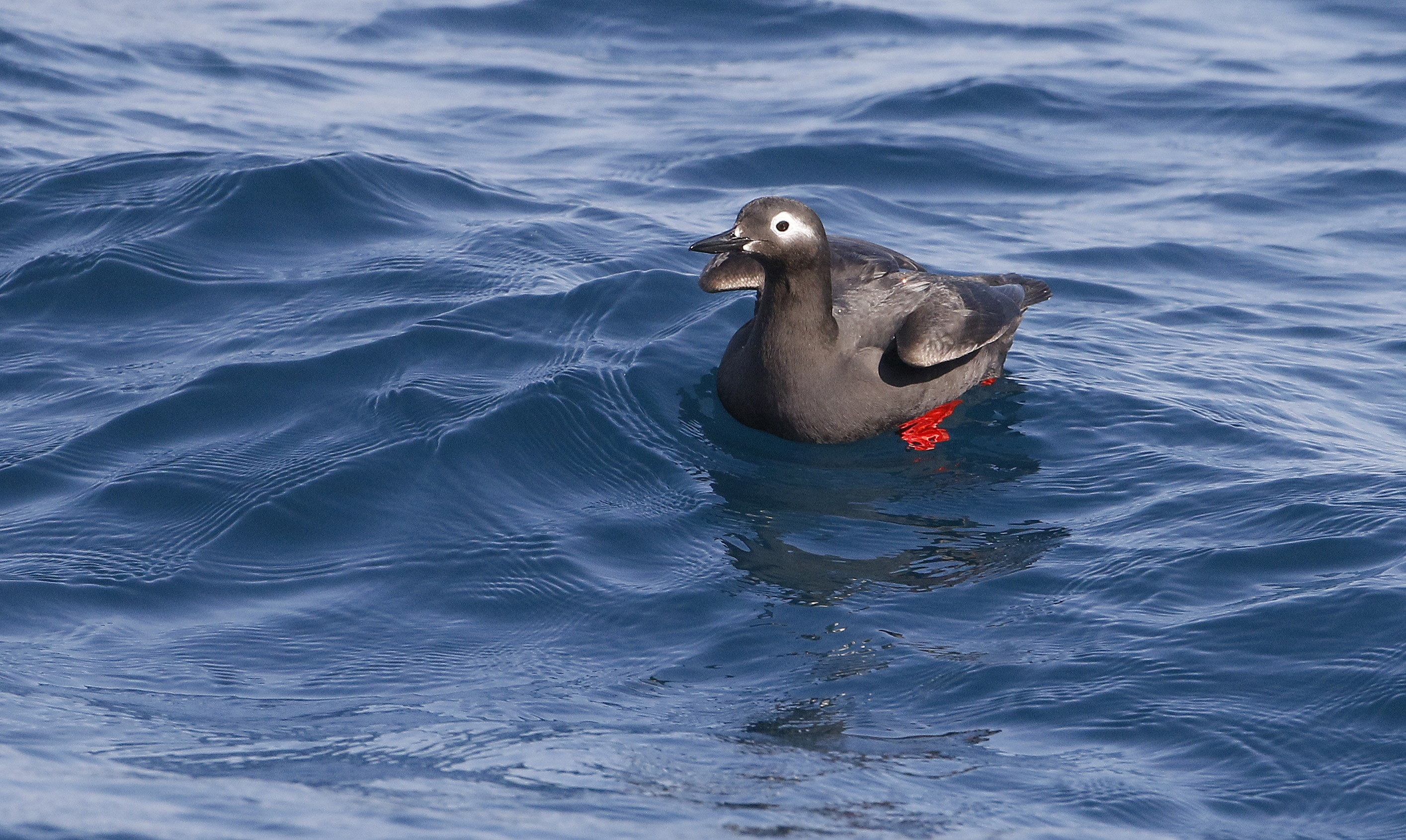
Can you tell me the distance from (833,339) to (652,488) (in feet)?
4.80

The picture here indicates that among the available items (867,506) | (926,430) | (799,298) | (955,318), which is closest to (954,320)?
(955,318)

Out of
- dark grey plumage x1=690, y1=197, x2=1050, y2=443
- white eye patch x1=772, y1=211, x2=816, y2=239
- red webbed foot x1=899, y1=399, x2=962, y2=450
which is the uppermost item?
white eye patch x1=772, y1=211, x2=816, y2=239

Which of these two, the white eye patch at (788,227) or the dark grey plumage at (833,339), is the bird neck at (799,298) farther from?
the white eye patch at (788,227)

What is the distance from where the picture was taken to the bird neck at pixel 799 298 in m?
8.44

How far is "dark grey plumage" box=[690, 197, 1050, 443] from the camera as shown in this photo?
8.35 metres

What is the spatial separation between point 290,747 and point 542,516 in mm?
2442

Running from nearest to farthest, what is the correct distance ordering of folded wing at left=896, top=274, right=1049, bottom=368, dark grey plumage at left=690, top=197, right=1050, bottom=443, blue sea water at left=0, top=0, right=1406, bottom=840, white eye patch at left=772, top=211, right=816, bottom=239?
blue sea water at left=0, top=0, right=1406, bottom=840
white eye patch at left=772, top=211, right=816, bottom=239
dark grey plumage at left=690, top=197, right=1050, bottom=443
folded wing at left=896, top=274, right=1049, bottom=368

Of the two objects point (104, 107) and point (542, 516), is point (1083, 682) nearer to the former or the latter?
point (542, 516)

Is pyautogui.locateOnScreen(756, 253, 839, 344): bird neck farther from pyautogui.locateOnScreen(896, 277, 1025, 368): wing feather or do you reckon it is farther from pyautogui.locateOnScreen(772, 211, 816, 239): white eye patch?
pyautogui.locateOnScreen(896, 277, 1025, 368): wing feather

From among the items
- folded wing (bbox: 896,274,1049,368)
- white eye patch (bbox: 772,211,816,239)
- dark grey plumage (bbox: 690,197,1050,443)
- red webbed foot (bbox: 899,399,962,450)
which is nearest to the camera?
white eye patch (bbox: 772,211,816,239)

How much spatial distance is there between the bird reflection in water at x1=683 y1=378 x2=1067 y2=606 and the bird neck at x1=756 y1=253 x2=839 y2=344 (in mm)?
676

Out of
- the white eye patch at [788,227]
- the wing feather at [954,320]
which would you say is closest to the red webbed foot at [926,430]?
the wing feather at [954,320]

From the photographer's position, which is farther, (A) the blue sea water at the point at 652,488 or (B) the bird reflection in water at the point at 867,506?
(B) the bird reflection in water at the point at 867,506

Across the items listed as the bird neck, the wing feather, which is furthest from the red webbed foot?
the bird neck
